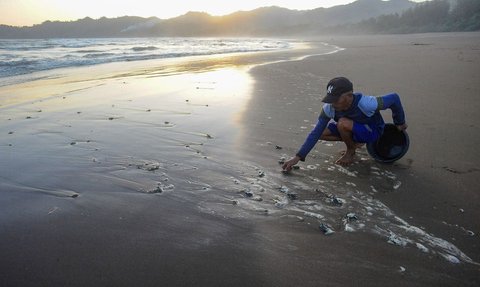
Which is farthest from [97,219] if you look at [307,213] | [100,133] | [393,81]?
[393,81]

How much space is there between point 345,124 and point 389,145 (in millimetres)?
620

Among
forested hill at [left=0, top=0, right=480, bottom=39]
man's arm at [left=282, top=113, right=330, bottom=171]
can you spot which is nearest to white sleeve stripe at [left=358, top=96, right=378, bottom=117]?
man's arm at [left=282, top=113, right=330, bottom=171]

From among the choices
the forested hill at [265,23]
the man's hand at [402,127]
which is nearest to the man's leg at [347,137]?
the man's hand at [402,127]

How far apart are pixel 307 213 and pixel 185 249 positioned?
1.04 meters

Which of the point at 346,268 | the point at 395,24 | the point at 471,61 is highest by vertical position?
the point at 395,24

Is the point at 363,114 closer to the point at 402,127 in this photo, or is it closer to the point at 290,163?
the point at 402,127

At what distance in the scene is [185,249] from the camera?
235 centimetres

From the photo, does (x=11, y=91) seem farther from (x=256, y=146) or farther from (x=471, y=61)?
(x=471, y=61)

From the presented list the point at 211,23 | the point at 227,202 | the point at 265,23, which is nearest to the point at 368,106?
the point at 227,202

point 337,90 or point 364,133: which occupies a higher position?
point 337,90

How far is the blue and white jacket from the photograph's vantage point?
3693 millimetres

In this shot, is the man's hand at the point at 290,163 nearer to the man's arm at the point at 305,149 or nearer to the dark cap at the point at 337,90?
the man's arm at the point at 305,149

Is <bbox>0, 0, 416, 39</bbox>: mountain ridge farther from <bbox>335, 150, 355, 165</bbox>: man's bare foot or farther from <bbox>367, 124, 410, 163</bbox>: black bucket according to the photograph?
<bbox>335, 150, 355, 165</bbox>: man's bare foot

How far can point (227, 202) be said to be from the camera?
119 inches
